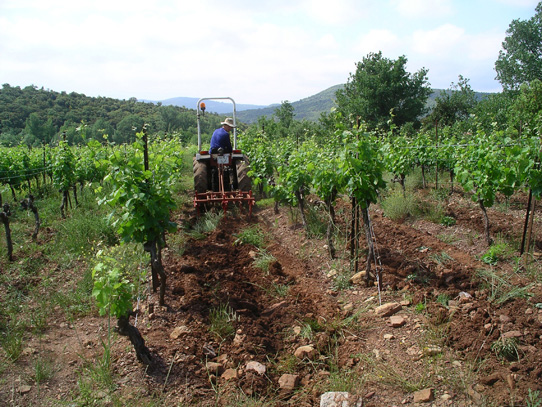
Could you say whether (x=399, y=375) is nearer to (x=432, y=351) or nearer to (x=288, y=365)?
(x=432, y=351)

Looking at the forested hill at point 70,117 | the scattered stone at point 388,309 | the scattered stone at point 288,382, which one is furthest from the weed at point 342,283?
the forested hill at point 70,117

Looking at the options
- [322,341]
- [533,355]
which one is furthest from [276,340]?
[533,355]

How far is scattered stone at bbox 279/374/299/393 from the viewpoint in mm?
3113

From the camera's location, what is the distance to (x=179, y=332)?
12.4 ft

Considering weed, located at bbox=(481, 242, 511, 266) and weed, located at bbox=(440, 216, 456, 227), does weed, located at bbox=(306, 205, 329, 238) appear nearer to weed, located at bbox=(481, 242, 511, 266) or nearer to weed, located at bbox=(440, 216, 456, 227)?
weed, located at bbox=(440, 216, 456, 227)

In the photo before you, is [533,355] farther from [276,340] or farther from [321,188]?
[321,188]

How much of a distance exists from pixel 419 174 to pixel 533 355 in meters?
9.12

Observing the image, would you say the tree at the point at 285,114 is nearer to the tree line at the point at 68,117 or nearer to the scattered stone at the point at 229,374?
the tree line at the point at 68,117

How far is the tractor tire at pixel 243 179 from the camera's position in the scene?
8500 millimetres

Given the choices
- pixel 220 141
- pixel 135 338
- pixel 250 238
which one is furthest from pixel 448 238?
pixel 135 338

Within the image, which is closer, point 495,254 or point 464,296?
point 464,296

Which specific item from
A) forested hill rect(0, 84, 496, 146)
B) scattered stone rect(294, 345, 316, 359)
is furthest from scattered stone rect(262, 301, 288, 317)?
forested hill rect(0, 84, 496, 146)

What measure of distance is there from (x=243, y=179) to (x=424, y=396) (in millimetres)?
6288

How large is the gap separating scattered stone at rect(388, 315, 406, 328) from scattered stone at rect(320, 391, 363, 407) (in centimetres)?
111
